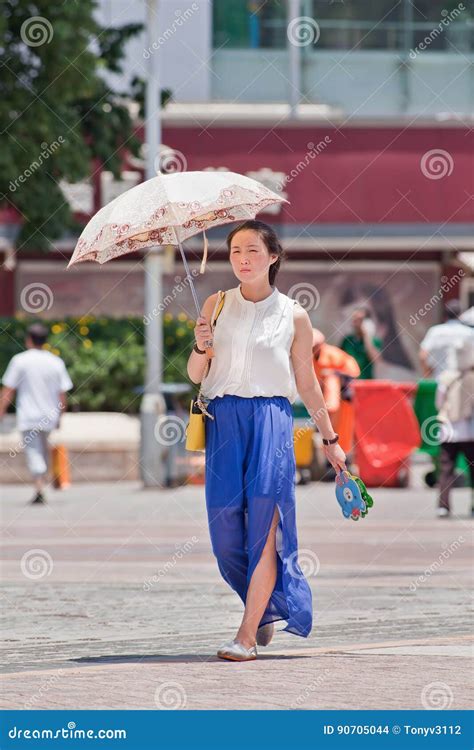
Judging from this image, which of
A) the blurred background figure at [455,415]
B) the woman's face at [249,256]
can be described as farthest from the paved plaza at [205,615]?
→ the woman's face at [249,256]

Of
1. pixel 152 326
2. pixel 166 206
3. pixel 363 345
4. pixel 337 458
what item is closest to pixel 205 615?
pixel 337 458

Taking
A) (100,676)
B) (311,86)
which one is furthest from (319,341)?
(311,86)

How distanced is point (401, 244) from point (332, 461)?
1997cm

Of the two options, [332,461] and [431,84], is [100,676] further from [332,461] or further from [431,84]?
[431,84]

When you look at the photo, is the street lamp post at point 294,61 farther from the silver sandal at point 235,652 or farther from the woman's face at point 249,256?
the silver sandal at point 235,652

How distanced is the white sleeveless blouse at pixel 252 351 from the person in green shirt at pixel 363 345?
12.5m

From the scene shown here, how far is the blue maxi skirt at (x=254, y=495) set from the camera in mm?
7617

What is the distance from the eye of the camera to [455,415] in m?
15.4

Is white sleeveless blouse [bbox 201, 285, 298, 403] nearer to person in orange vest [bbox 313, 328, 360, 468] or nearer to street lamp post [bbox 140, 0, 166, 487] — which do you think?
person in orange vest [bbox 313, 328, 360, 468]

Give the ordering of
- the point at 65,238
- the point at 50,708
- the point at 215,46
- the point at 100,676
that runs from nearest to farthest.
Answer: the point at 50,708, the point at 100,676, the point at 65,238, the point at 215,46

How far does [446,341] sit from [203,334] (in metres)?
9.26

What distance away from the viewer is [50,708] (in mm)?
6172

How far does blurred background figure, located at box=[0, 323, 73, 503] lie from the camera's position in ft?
57.2

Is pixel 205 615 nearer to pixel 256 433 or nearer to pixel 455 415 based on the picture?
pixel 256 433
